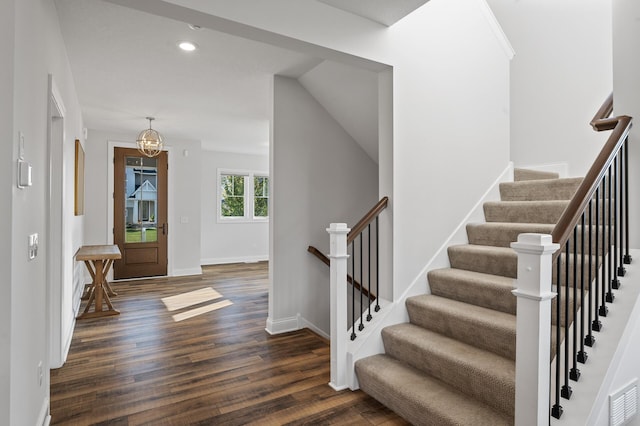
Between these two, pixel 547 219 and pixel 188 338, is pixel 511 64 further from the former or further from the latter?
pixel 188 338

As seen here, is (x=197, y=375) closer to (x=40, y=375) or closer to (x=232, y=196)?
(x=40, y=375)

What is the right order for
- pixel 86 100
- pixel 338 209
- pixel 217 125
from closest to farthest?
pixel 338 209
pixel 86 100
pixel 217 125

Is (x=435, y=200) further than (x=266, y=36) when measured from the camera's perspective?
Yes

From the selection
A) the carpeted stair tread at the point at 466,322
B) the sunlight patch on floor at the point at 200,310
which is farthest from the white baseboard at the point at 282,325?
the carpeted stair tread at the point at 466,322

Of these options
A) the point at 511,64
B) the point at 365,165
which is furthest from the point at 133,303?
the point at 511,64

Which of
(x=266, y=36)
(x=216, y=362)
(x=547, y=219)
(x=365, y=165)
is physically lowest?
(x=216, y=362)

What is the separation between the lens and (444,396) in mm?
2115

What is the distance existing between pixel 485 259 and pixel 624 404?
119 cm

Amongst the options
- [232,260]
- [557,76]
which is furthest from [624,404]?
[232,260]

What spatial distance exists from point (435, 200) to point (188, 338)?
105 inches

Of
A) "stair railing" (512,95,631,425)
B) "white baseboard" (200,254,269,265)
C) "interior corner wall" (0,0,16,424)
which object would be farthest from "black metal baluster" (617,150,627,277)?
"white baseboard" (200,254,269,265)

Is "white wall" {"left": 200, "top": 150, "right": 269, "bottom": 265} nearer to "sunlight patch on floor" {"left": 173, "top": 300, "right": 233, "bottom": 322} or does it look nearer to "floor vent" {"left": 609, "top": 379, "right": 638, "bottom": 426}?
"sunlight patch on floor" {"left": 173, "top": 300, "right": 233, "bottom": 322}

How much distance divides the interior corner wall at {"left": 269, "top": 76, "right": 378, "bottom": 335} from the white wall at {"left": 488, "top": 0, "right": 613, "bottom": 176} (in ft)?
7.16

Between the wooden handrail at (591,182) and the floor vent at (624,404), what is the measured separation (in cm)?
83
